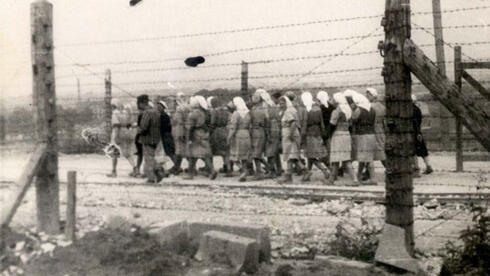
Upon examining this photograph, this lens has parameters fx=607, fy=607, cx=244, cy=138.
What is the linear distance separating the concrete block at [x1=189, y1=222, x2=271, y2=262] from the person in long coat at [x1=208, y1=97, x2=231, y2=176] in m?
8.25

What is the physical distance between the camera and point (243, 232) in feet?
17.5

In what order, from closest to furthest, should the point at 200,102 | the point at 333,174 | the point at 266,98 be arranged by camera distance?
the point at 333,174 → the point at 266,98 → the point at 200,102

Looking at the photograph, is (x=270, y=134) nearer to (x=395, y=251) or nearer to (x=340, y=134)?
(x=340, y=134)

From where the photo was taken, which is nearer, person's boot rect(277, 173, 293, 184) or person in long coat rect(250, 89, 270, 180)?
person's boot rect(277, 173, 293, 184)

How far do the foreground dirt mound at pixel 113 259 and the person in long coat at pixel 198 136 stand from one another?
26.3ft

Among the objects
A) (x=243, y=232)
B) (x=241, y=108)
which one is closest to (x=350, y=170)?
(x=241, y=108)

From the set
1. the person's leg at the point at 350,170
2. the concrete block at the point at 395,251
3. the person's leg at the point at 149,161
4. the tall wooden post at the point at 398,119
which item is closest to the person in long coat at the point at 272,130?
the person's leg at the point at 350,170

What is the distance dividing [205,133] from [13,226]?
310 inches

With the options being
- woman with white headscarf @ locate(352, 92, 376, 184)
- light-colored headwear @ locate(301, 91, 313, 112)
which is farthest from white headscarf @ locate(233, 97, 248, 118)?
woman with white headscarf @ locate(352, 92, 376, 184)

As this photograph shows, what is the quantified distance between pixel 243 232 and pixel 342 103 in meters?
6.81

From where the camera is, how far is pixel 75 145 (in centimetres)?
2000

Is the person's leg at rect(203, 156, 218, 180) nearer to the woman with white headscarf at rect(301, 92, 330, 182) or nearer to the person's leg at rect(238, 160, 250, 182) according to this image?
the person's leg at rect(238, 160, 250, 182)

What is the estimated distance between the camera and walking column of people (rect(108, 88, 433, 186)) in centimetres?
1158

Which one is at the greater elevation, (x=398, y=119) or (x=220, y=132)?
(x=220, y=132)
